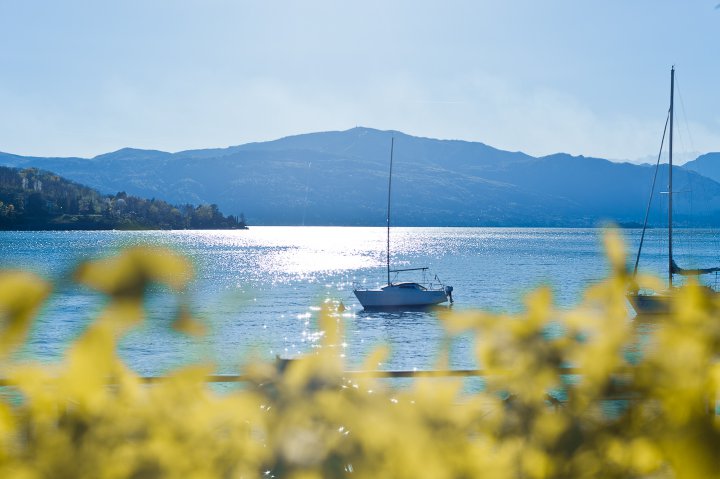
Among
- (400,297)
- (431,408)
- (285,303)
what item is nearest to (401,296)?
(400,297)

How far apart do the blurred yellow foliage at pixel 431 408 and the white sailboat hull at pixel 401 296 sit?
5050cm

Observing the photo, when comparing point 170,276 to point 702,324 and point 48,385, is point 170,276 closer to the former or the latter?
point 48,385

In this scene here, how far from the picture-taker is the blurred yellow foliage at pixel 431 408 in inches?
42.3

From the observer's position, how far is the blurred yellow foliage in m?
1.07

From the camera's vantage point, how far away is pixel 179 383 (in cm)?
140

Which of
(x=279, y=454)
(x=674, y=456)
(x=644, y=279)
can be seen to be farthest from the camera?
(x=279, y=454)

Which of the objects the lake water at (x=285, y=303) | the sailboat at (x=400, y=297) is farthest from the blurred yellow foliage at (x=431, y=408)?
the sailboat at (x=400, y=297)

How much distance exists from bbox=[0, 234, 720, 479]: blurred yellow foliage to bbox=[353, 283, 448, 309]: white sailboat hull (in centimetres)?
5050

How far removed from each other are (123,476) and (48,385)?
247 millimetres

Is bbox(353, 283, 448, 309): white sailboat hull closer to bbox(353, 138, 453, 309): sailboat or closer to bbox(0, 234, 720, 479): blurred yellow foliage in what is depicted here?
bbox(353, 138, 453, 309): sailboat

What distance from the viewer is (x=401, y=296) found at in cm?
5200

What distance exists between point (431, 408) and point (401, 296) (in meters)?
50.7

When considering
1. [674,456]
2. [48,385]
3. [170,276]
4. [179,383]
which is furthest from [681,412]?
[48,385]

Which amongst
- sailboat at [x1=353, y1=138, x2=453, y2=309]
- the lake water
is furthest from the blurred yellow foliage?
sailboat at [x1=353, y1=138, x2=453, y2=309]
